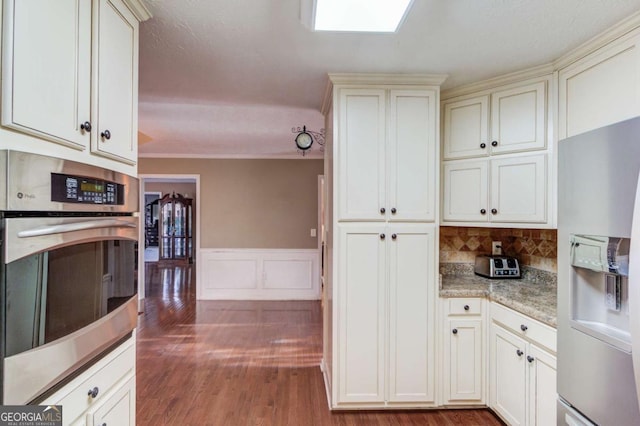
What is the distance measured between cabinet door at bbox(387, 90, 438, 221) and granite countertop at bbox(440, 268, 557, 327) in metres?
0.56

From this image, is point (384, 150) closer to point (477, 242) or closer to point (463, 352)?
point (477, 242)

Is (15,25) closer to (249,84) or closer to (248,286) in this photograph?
(249,84)

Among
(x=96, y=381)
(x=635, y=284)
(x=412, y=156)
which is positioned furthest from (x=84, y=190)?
(x=412, y=156)

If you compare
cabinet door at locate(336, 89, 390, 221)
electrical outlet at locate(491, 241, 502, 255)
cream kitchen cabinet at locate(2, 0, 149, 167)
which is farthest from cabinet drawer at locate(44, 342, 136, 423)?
electrical outlet at locate(491, 241, 502, 255)

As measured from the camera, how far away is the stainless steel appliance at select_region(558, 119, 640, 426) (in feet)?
3.25

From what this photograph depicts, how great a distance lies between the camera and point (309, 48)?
6.06ft

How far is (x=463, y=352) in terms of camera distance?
7.50ft

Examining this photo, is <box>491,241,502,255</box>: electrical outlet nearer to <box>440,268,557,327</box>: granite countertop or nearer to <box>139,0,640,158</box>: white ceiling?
<box>440,268,557,327</box>: granite countertop

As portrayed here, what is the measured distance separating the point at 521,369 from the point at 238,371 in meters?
2.15

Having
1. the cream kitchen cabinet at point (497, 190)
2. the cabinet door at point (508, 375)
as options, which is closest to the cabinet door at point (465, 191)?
the cream kitchen cabinet at point (497, 190)

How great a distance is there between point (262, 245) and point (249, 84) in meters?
3.42

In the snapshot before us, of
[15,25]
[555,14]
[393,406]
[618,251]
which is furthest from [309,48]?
[393,406]

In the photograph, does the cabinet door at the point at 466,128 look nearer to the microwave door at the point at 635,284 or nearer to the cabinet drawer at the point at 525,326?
the cabinet drawer at the point at 525,326

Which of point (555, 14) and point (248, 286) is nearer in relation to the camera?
point (555, 14)
